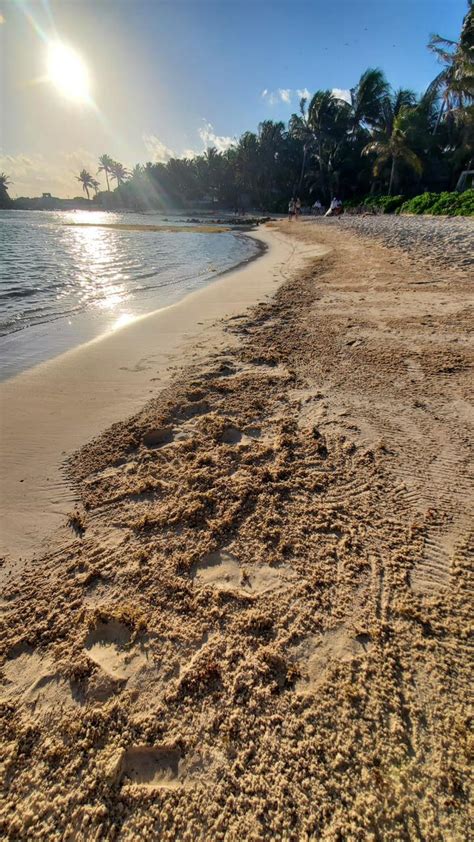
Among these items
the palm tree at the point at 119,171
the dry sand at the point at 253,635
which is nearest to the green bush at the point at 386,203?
the dry sand at the point at 253,635

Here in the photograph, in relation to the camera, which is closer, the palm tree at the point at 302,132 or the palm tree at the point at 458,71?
the palm tree at the point at 458,71

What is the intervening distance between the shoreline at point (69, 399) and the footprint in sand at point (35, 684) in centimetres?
72

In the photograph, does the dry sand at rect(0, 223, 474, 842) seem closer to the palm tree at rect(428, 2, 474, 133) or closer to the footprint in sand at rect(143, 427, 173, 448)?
the footprint in sand at rect(143, 427, 173, 448)

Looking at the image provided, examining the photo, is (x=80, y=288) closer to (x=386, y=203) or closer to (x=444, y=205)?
(x=444, y=205)

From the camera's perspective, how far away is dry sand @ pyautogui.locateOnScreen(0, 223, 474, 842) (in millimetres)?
1248

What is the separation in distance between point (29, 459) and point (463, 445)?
11.7 ft

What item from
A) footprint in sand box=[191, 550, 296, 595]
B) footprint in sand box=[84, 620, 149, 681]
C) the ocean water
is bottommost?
footprint in sand box=[84, 620, 149, 681]

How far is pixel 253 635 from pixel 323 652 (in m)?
0.33

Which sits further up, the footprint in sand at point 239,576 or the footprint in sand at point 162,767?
the footprint in sand at point 239,576

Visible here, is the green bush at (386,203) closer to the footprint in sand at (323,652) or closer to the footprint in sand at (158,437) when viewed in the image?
the footprint in sand at (158,437)

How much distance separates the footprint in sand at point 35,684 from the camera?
5.06 feet

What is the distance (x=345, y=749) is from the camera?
51.9 inches

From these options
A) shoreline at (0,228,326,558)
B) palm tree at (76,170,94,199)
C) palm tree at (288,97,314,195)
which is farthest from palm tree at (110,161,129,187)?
shoreline at (0,228,326,558)

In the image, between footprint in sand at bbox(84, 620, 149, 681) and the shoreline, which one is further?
the shoreline
